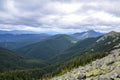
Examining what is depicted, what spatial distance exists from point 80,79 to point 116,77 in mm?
22747

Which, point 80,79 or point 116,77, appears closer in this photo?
point 116,77

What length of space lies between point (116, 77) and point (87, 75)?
79.2 feet

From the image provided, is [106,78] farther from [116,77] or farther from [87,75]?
[87,75]

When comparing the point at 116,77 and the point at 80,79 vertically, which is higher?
the point at 116,77

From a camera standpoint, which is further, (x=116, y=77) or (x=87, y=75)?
(x=87, y=75)

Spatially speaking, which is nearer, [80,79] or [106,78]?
[106,78]

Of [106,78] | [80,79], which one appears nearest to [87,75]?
[80,79]

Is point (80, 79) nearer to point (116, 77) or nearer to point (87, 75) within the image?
point (87, 75)

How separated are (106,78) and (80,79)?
69.7 feet

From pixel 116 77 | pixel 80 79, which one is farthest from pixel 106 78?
pixel 80 79

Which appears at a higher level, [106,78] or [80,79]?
[106,78]

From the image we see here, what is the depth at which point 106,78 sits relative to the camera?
2345 inches

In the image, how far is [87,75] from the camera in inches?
3238
